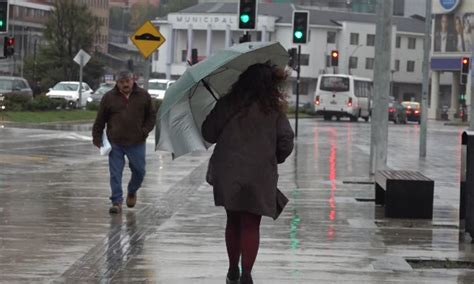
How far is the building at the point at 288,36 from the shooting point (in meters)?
108

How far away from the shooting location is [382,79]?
2025 centimetres

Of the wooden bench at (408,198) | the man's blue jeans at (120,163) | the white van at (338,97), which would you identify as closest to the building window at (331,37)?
the white van at (338,97)

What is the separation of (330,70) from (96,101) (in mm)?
56134

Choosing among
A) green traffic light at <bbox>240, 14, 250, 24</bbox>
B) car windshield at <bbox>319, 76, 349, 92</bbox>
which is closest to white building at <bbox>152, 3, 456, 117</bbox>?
car windshield at <bbox>319, 76, 349, 92</bbox>

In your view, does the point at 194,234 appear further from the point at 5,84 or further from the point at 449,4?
the point at 449,4

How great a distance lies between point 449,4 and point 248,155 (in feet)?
260

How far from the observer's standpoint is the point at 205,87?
30.3 ft

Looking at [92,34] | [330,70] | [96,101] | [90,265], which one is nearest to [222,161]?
[90,265]

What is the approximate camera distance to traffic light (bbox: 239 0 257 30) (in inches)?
1039

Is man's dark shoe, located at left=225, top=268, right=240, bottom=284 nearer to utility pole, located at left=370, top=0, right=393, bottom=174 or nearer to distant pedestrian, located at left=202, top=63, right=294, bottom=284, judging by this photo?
distant pedestrian, located at left=202, top=63, right=294, bottom=284

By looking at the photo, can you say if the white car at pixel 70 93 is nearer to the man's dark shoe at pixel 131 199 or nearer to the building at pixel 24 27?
the building at pixel 24 27

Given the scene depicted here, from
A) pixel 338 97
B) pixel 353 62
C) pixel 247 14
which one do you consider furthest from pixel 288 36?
pixel 247 14

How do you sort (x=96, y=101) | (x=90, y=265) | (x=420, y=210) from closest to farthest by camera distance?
(x=90, y=265) < (x=420, y=210) < (x=96, y=101)

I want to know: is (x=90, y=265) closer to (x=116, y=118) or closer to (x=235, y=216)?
(x=235, y=216)
